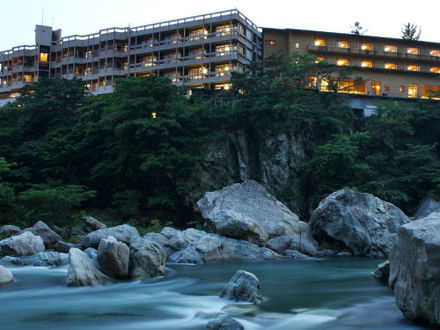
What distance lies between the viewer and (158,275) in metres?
13.7

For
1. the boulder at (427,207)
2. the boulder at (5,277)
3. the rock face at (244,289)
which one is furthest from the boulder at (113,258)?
the boulder at (427,207)

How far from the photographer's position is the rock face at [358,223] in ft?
72.9

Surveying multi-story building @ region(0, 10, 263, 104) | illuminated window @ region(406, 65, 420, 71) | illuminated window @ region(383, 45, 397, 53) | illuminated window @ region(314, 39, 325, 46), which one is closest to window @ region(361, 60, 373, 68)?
illuminated window @ region(383, 45, 397, 53)

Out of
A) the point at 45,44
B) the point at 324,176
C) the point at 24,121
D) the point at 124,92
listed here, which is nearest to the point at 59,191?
the point at 124,92

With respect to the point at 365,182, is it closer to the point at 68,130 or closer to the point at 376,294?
the point at 376,294

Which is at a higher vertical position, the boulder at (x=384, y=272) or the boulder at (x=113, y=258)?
the boulder at (x=113, y=258)

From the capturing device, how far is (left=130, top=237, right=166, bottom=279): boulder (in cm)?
1309

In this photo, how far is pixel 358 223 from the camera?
74.0 ft

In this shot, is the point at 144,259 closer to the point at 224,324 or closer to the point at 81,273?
the point at 81,273

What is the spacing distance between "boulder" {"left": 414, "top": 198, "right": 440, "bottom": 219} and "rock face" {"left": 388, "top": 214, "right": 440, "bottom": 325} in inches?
935

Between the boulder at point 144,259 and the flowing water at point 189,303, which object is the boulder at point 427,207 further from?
the boulder at point 144,259

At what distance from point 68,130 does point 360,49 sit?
3881cm

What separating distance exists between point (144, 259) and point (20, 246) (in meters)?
6.37

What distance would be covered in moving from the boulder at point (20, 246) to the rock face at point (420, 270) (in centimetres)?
1423
